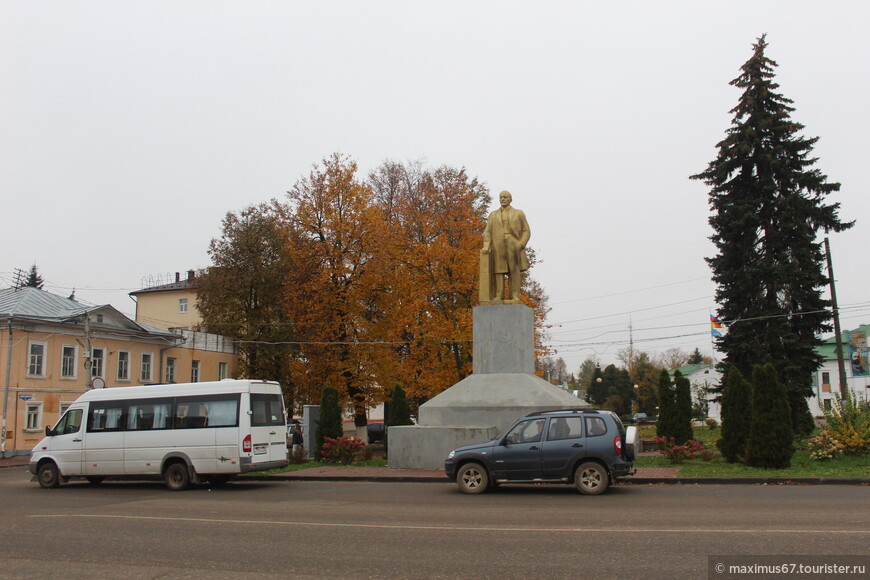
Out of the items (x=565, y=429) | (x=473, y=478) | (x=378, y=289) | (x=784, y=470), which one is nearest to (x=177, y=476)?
(x=473, y=478)

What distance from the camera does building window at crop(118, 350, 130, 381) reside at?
4047 centimetres

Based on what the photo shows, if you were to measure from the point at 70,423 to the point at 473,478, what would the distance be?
1020 centimetres

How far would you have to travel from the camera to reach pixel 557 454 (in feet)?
43.7

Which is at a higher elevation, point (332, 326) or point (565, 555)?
point (332, 326)

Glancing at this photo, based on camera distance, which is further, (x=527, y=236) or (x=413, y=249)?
(x=413, y=249)

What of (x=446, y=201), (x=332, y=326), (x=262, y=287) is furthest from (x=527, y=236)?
(x=262, y=287)

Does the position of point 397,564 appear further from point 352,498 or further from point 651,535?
point 352,498

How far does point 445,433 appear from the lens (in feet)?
60.2

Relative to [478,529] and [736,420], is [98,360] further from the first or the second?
[478,529]

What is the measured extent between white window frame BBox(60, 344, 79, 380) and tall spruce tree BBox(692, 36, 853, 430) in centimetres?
3133

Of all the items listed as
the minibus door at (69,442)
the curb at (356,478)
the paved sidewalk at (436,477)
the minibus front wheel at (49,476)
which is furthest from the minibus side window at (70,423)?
the paved sidewalk at (436,477)

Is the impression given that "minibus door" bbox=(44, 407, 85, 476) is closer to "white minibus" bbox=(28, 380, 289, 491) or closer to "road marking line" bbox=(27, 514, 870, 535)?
"white minibus" bbox=(28, 380, 289, 491)

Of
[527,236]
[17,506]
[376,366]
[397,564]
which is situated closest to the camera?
[397,564]

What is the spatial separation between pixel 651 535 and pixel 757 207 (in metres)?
24.1
